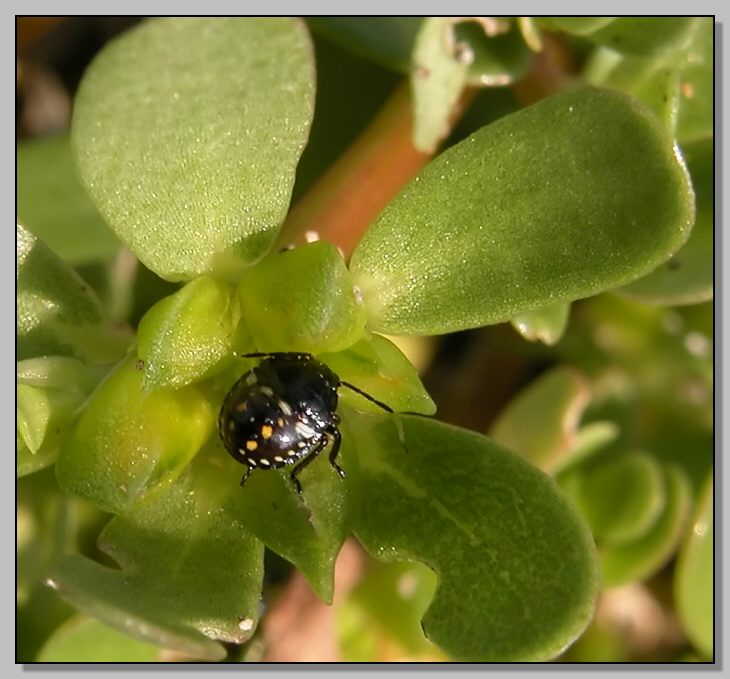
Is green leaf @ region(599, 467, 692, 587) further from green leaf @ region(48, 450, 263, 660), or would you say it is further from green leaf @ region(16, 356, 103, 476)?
green leaf @ region(16, 356, 103, 476)

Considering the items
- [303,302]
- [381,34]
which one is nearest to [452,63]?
[381,34]

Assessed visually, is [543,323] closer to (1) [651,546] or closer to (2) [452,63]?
(2) [452,63]

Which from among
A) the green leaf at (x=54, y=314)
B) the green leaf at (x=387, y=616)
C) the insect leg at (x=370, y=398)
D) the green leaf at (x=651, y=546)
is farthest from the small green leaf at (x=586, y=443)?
the green leaf at (x=54, y=314)

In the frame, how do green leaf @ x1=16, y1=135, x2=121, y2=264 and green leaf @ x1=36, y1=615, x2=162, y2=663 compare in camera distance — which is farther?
green leaf @ x1=16, y1=135, x2=121, y2=264

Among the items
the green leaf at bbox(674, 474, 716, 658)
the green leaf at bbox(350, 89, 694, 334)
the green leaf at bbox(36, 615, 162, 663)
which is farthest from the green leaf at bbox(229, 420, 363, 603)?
the green leaf at bbox(674, 474, 716, 658)

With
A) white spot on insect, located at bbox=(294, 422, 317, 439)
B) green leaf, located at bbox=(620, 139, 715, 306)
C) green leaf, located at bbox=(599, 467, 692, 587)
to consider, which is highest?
white spot on insect, located at bbox=(294, 422, 317, 439)

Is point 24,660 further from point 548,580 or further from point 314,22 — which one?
point 314,22

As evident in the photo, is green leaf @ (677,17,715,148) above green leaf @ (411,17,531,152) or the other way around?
the other way around
